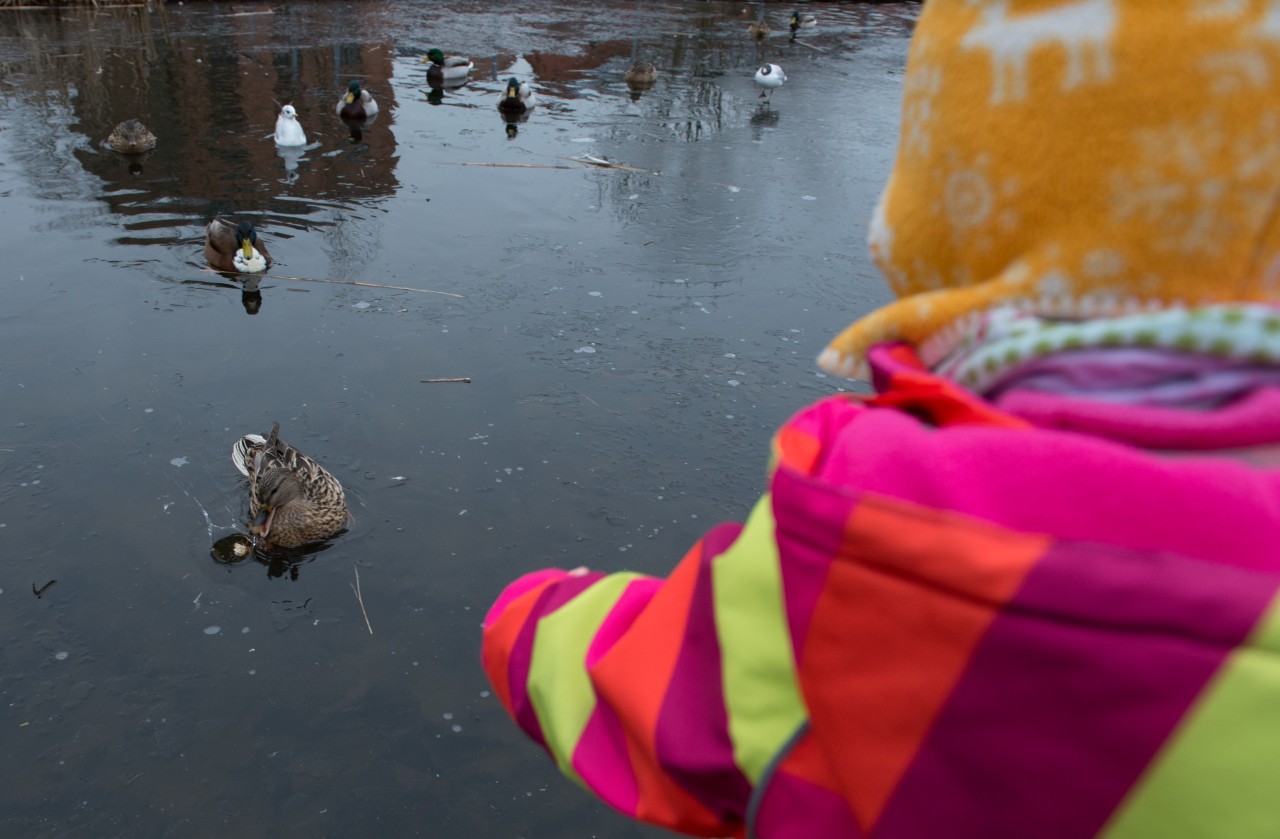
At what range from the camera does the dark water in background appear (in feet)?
10.6

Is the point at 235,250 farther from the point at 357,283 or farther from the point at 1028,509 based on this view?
the point at 1028,509

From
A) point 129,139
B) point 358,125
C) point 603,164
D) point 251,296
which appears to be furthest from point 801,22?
point 251,296

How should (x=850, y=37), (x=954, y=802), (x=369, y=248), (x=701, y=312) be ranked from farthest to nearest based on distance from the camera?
(x=850, y=37) → (x=369, y=248) → (x=701, y=312) → (x=954, y=802)

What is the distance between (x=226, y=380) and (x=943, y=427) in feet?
16.5

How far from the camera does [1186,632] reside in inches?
26.4

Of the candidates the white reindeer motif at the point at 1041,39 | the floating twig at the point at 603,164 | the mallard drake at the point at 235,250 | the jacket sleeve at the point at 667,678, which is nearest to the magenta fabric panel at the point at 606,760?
the jacket sleeve at the point at 667,678

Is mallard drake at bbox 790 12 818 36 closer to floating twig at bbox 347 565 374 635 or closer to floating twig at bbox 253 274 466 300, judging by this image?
floating twig at bbox 253 274 466 300

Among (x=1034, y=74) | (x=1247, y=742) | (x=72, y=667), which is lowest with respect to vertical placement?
(x=72, y=667)

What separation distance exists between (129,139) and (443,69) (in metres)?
4.84

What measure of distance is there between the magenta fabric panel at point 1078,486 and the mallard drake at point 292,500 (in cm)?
367

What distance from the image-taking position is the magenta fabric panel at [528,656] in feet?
3.81

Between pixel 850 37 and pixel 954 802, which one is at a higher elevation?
pixel 850 37

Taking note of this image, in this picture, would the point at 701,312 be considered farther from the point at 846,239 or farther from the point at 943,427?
the point at 943,427

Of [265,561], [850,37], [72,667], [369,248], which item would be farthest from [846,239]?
[850,37]
